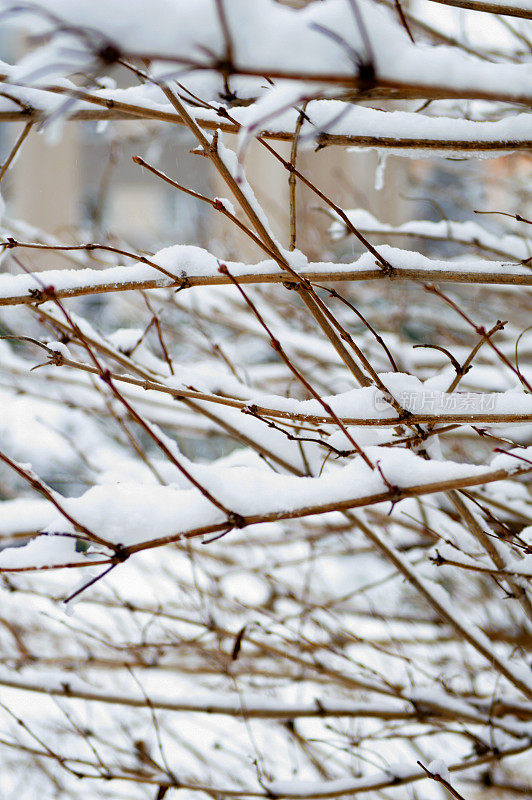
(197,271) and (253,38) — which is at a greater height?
(197,271)

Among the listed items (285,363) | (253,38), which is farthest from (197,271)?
(253,38)

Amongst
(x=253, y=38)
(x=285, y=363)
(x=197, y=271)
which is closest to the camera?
(x=253, y=38)

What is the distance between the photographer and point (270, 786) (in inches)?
72.1

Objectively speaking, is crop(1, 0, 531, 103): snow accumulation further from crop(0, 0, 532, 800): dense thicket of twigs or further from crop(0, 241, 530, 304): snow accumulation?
crop(0, 241, 530, 304): snow accumulation

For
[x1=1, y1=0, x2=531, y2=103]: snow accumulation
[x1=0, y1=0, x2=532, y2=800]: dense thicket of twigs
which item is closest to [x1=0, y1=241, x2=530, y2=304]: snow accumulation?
[x1=0, y1=0, x2=532, y2=800]: dense thicket of twigs

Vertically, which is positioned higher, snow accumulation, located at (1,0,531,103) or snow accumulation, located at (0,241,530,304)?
snow accumulation, located at (0,241,530,304)

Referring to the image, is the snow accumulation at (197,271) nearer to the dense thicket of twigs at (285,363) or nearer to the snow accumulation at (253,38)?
the dense thicket of twigs at (285,363)

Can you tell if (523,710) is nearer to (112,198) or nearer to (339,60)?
(339,60)

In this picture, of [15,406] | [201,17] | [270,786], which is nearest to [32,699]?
[15,406]

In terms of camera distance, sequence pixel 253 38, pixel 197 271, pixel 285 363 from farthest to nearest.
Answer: pixel 285 363
pixel 197 271
pixel 253 38

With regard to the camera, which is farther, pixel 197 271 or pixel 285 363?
pixel 285 363

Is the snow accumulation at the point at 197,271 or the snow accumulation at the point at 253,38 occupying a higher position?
the snow accumulation at the point at 197,271

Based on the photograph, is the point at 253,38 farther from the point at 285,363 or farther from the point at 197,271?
the point at 285,363

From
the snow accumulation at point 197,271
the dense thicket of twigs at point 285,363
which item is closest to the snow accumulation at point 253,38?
the dense thicket of twigs at point 285,363
